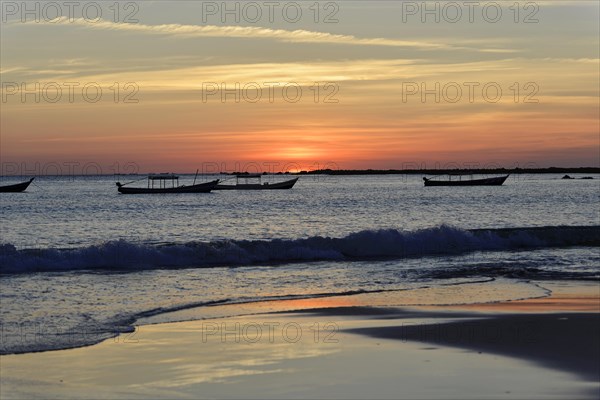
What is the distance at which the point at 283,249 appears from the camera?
33781mm

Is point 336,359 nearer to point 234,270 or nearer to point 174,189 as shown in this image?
point 234,270

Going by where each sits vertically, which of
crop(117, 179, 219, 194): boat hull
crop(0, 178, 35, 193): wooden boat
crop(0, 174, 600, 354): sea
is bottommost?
crop(0, 174, 600, 354): sea

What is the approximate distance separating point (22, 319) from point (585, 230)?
33.0 m

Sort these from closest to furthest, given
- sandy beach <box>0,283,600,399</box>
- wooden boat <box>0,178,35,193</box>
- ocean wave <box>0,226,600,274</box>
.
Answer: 1. sandy beach <box>0,283,600,399</box>
2. ocean wave <box>0,226,600,274</box>
3. wooden boat <box>0,178,35,193</box>

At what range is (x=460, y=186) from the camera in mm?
178625

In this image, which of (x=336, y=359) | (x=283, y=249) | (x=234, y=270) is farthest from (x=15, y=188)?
(x=336, y=359)

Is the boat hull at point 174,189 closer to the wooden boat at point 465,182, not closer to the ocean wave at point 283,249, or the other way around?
the wooden boat at point 465,182

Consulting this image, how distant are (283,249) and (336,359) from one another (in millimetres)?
21357

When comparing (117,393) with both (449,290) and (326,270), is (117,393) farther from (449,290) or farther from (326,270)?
(326,270)

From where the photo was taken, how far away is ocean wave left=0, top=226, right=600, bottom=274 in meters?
28.5

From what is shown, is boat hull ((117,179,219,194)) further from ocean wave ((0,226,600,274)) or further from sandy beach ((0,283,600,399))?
sandy beach ((0,283,600,399))

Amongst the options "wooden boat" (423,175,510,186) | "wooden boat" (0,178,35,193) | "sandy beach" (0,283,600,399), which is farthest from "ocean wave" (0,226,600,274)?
"wooden boat" (423,175,510,186)

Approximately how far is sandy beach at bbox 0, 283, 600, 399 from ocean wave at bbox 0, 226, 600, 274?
1332cm

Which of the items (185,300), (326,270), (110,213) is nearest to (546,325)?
(185,300)
